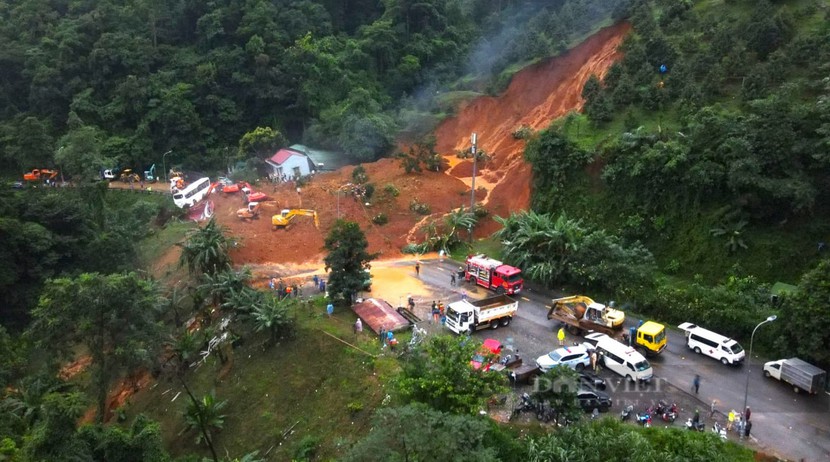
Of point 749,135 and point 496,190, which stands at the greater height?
point 749,135

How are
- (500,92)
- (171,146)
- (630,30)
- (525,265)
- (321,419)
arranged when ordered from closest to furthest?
(321,419)
(525,265)
(630,30)
(500,92)
(171,146)

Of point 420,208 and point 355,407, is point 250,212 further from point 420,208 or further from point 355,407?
point 355,407

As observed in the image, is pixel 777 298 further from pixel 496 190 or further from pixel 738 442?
pixel 496 190

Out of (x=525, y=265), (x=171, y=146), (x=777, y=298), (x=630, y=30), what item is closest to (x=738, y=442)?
(x=777, y=298)

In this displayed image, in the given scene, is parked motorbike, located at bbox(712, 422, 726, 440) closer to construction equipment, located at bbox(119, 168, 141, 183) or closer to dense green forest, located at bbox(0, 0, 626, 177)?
dense green forest, located at bbox(0, 0, 626, 177)

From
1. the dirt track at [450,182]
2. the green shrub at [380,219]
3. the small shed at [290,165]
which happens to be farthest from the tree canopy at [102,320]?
the small shed at [290,165]

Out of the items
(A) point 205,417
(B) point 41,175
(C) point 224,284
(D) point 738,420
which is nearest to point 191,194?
(B) point 41,175

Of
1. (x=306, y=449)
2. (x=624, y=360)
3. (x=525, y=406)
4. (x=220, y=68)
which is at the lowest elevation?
(x=306, y=449)
